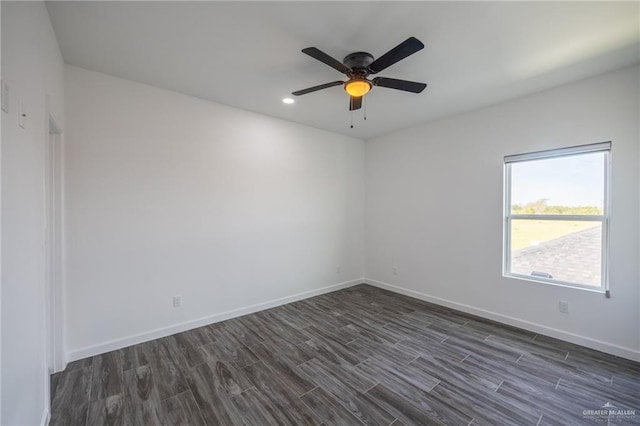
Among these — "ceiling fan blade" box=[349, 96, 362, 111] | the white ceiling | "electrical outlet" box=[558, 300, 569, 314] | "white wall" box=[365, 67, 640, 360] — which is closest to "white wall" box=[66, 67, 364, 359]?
the white ceiling

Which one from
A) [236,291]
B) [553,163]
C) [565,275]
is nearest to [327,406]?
[236,291]

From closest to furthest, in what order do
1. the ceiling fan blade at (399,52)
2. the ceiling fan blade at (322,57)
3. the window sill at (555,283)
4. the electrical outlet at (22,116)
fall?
the electrical outlet at (22,116), the ceiling fan blade at (399,52), the ceiling fan blade at (322,57), the window sill at (555,283)

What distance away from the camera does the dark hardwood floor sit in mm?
1819

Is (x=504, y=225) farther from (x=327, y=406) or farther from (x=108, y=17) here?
(x=108, y=17)

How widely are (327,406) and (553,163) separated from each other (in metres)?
3.45

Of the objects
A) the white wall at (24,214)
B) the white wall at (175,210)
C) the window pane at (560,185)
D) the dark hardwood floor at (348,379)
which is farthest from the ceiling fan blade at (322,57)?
the window pane at (560,185)

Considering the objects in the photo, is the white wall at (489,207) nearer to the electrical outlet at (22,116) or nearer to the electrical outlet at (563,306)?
the electrical outlet at (563,306)

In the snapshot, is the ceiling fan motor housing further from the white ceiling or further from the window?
the window

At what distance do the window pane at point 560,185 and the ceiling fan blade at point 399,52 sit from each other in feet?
7.83

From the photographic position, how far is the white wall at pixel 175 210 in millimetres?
2486

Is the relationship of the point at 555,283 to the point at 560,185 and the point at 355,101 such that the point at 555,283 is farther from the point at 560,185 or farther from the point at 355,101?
the point at 355,101

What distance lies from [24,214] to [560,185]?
14.8 feet

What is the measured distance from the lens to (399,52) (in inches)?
71.1

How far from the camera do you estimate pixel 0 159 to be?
3.47ft
